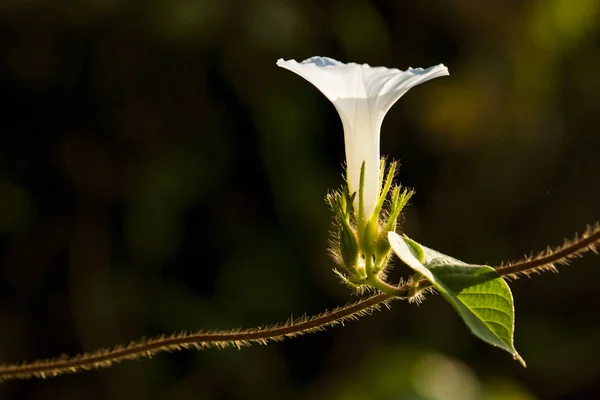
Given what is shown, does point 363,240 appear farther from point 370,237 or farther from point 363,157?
point 363,157

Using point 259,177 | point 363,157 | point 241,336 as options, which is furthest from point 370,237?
point 259,177

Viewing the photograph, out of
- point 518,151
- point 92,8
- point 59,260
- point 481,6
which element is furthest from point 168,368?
point 481,6

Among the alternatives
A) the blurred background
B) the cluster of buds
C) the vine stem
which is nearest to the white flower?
the cluster of buds

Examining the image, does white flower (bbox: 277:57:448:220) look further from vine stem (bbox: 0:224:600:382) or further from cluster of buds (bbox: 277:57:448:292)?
vine stem (bbox: 0:224:600:382)

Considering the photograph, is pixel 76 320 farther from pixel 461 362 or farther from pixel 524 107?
pixel 524 107

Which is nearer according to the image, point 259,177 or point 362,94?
point 362,94
